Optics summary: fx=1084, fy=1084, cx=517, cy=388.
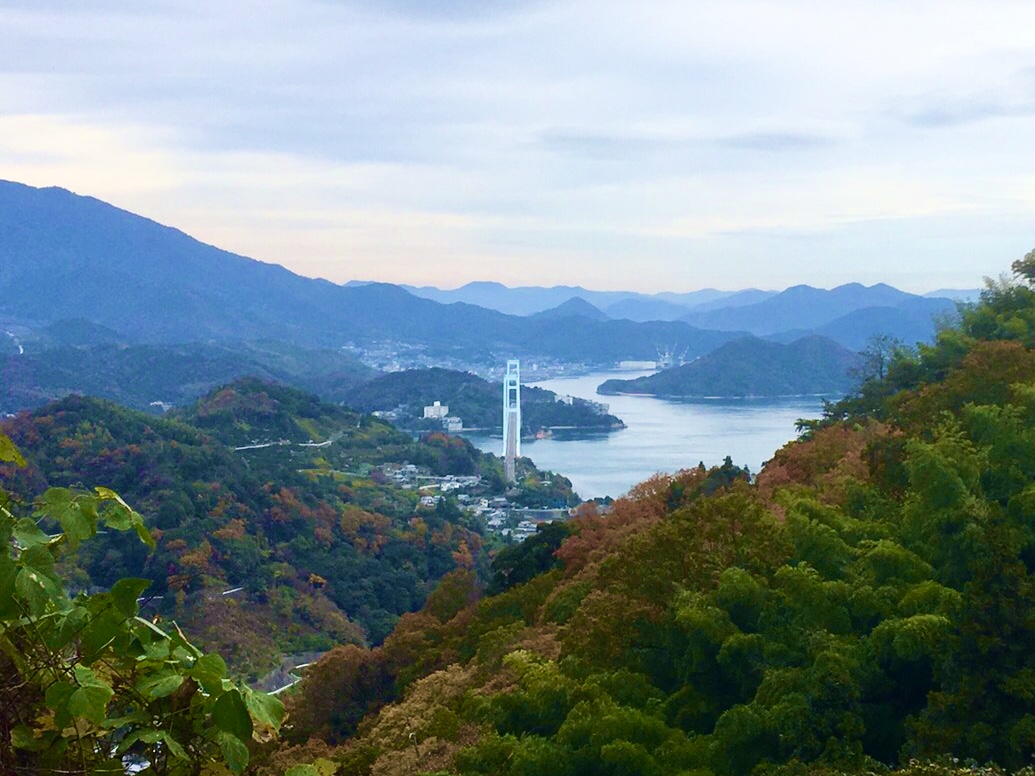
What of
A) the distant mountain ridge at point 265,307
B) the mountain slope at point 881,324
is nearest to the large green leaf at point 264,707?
the mountain slope at point 881,324

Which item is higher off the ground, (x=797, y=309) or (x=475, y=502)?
(x=797, y=309)

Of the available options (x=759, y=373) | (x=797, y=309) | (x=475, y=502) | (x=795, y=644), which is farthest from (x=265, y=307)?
(x=795, y=644)

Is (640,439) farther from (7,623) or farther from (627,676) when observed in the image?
(7,623)

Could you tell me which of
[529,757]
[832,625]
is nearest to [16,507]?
[529,757]

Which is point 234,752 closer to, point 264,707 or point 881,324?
point 264,707

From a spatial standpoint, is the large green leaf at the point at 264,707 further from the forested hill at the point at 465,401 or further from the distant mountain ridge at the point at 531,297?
the distant mountain ridge at the point at 531,297

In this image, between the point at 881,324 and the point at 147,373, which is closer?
the point at 147,373
